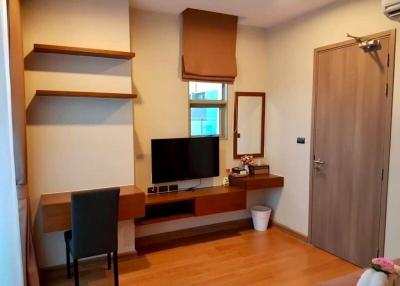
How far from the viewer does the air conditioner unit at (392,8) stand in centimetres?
229

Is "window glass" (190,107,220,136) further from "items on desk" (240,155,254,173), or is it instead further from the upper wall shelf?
the upper wall shelf

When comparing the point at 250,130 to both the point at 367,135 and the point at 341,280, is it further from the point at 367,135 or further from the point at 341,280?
the point at 341,280

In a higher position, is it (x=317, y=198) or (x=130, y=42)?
(x=130, y=42)

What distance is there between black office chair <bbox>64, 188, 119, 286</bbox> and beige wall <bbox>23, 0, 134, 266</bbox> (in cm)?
66

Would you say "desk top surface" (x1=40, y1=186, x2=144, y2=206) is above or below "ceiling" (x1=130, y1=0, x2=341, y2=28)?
below

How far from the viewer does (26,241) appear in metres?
2.47

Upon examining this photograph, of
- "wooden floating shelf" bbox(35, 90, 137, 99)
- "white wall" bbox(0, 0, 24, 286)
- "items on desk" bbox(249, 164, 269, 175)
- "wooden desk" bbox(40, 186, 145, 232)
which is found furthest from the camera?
"items on desk" bbox(249, 164, 269, 175)

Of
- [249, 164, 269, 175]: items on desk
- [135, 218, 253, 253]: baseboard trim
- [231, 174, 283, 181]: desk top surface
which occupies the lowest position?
[135, 218, 253, 253]: baseboard trim

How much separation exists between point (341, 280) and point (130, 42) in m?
3.02

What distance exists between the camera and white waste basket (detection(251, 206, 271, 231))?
4156 millimetres

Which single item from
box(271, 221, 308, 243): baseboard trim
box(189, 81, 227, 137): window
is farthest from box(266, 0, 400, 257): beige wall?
box(189, 81, 227, 137): window

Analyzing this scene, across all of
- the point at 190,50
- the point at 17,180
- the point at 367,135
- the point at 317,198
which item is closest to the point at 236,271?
the point at 317,198

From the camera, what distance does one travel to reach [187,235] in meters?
3.98

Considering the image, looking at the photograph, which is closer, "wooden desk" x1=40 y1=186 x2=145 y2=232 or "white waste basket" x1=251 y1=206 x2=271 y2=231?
"wooden desk" x1=40 y1=186 x2=145 y2=232
